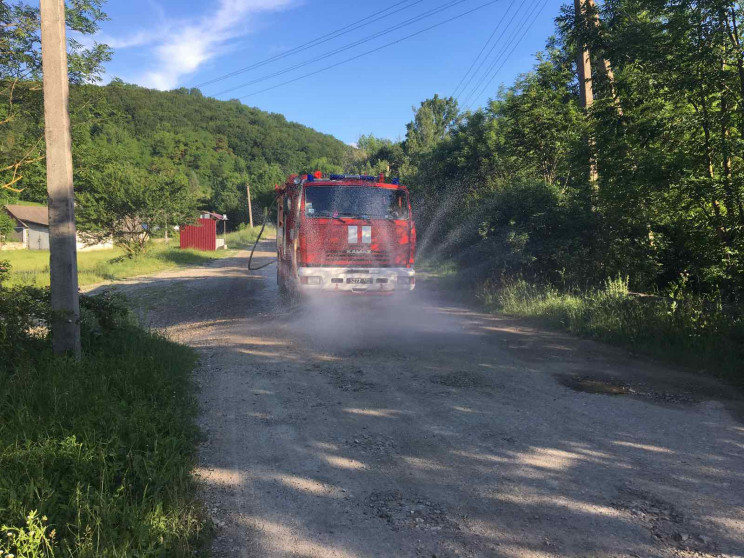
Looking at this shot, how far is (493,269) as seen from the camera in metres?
12.4

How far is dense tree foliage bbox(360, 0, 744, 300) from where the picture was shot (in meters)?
6.93

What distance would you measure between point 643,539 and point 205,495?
8.97ft

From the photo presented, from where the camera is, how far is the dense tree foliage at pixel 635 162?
693 cm

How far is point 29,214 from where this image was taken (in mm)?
56375

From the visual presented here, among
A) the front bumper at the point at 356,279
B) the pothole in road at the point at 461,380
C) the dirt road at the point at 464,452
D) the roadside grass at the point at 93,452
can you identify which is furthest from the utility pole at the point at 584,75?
the roadside grass at the point at 93,452

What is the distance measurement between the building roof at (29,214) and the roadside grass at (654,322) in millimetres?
58841

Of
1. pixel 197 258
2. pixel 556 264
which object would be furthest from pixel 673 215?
pixel 197 258

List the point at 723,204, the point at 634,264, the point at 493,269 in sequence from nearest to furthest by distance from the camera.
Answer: the point at 723,204
the point at 634,264
the point at 493,269

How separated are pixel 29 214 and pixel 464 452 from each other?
67027 mm

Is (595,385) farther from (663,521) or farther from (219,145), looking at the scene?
(219,145)

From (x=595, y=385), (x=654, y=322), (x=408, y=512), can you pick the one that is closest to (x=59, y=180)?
(x=408, y=512)

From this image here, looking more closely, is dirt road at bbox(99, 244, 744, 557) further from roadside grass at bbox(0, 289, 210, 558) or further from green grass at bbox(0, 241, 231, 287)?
green grass at bbox(0, 241, 231, 287)

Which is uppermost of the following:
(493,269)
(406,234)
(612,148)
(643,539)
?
(612,148)

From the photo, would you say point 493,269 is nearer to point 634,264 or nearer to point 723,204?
point 634,264
